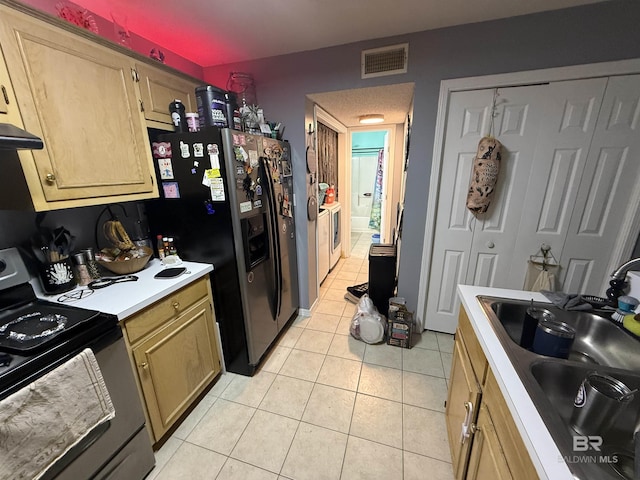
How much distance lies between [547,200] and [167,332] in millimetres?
2638

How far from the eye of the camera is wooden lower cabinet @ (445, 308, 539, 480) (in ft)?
2.26

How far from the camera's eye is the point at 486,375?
36.1 inches

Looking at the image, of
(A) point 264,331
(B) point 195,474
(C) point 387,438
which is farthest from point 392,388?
(B) point 195,474

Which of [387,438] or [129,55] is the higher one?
[129,55]

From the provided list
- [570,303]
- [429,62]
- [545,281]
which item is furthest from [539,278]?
[429,62]

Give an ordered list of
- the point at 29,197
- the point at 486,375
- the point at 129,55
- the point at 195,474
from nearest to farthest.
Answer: the point at 486,375
the point at 29,197
the point at 195,474
the point at 129,55

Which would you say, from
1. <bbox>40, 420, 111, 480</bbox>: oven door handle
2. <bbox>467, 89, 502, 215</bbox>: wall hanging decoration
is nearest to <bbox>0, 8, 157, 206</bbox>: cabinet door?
<bbox>40, 420, 111, 480</bbox>: oven door handle

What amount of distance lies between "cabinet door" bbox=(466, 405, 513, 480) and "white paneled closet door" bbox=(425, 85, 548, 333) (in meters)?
1.39

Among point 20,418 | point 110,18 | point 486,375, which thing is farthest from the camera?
point 110,18

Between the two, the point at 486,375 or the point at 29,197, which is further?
the point at 29,197

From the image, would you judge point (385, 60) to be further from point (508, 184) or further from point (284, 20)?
point (508, 184)

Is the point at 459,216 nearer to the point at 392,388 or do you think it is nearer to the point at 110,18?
the point at 392,388

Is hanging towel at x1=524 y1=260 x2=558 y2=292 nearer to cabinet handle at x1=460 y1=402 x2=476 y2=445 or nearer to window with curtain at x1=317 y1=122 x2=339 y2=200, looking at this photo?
cabinet handle at x1=460 y1=402 x2=476 y2=445

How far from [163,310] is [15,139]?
0.89 meters
